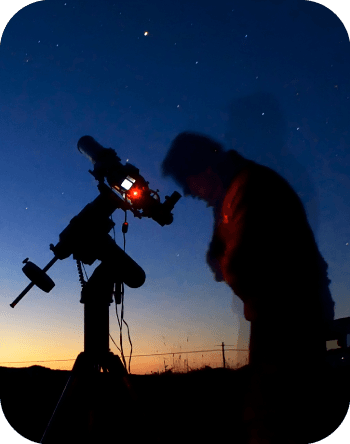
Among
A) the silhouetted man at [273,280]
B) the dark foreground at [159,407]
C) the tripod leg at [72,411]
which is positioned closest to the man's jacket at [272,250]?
the silhouetted man at [273,280]

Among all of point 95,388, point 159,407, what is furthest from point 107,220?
point 159,407

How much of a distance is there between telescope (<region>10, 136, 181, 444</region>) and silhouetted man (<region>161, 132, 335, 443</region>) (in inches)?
26.8

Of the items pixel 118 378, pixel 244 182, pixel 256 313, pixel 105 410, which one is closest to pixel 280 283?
pixel 256 313

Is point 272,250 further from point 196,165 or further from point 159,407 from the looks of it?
point 159,407

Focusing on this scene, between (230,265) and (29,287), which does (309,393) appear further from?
(29,287)

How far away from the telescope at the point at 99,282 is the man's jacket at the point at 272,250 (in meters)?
0.67

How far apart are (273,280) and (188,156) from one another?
6.29 feet

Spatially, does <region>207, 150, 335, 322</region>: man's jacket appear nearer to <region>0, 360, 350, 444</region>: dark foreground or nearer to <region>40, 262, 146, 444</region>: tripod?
<region>0, 360, 350, 444</region>: dark foreground

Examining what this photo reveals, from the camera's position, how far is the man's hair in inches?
127

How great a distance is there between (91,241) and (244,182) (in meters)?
1.27

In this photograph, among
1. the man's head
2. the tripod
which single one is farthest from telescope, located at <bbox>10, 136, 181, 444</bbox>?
the man's head

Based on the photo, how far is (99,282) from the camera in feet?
7.22

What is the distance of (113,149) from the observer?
2.80 meters

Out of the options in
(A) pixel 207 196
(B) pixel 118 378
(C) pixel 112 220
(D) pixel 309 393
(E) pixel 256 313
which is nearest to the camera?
(D) pixel 309 393
